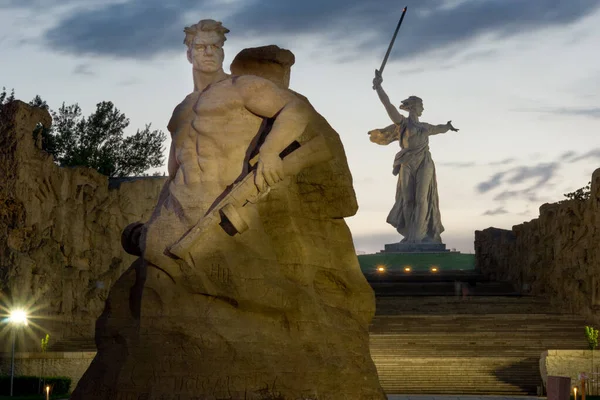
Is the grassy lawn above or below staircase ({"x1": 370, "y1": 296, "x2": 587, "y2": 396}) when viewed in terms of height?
above

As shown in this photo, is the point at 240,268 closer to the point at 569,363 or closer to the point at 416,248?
the point at 569,363

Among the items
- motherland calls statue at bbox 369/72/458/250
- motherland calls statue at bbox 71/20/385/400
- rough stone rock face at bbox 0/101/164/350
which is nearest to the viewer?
motherland calls statue at bbox 71/20/385/400

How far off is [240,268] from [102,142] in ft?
122

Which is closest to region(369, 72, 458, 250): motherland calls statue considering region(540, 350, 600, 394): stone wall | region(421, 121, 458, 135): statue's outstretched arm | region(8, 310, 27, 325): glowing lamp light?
region(421, 121, 458, 135): statue's outstretched arm

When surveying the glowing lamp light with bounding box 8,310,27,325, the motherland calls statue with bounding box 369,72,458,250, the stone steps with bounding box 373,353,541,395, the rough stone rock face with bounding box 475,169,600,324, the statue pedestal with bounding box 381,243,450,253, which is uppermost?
the motherland calls statue with bounding box 369,72,458,250

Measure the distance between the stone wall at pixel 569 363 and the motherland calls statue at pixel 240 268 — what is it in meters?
10.00

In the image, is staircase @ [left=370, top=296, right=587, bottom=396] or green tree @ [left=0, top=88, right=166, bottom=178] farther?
green tree @ [left=0, top=88, right=166, bottom=178]

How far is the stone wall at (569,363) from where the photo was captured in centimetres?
2062

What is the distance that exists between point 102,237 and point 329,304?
18.8m

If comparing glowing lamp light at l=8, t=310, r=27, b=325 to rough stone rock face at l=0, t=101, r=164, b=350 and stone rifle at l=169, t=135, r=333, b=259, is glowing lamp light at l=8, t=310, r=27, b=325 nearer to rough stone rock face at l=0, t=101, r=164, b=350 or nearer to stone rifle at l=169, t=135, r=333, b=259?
rough stone rock face at l=0, t=101, r=164, b=350

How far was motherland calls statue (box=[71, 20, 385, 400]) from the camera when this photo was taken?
34.5 feet

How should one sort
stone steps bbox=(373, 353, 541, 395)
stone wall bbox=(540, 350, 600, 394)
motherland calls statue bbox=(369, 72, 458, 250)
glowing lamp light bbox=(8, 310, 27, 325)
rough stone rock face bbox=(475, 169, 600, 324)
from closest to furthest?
1. stone wall bbox=(540, 350, 600, 394)
2. stone steps bbox=(373, 353, 541, 395)
3. glowing lamp light bbox=(8, 310, 27, 325)
4. rough stone rock face bbox=(475, 169, 600, 324)
5. motherland calls statue bbox=(369, 72, 458, 250)

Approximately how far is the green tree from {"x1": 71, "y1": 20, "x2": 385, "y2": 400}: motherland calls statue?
33960 millimetres

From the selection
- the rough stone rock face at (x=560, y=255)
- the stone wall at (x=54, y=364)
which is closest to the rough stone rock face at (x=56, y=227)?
the stone wall at (x=54, y=364)
